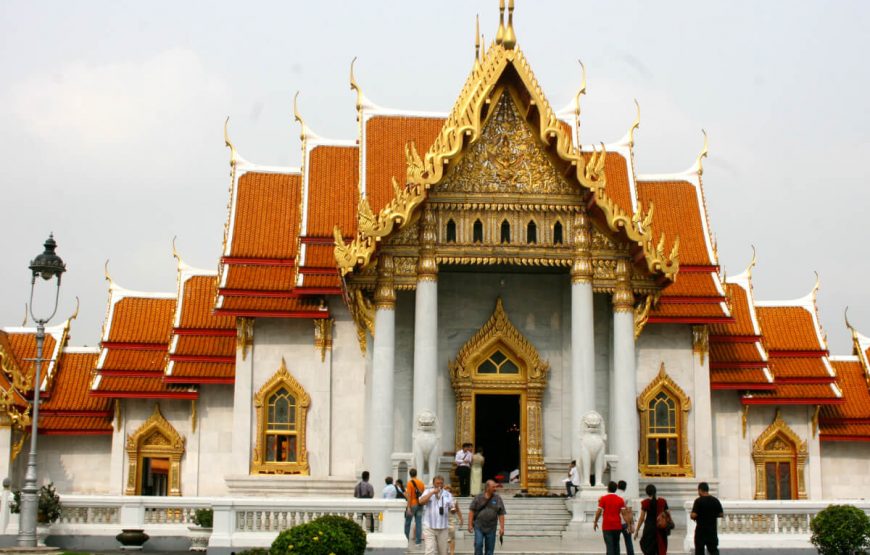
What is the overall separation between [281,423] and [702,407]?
28.7ft

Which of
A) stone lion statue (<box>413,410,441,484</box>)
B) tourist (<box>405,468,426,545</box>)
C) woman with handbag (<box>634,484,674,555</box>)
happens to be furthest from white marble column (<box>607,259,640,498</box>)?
woman with handbag (<box>634,484,674,555</box>)

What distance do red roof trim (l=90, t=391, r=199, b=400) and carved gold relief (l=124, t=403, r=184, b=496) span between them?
21.9 inches

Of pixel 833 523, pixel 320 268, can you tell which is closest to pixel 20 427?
pixel 320 268

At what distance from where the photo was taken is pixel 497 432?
26547 millimetres

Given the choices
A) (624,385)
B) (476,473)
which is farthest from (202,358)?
(624,385)

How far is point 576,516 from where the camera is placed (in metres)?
21.8

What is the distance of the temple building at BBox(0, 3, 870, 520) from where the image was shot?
77.2 feet

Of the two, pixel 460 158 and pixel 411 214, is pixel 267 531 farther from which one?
pixel 460 158

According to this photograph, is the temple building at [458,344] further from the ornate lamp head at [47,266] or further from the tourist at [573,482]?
the ornate lamp head at [47,266]

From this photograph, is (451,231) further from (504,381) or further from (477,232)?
(504,381)

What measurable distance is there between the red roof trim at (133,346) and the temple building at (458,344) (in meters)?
0.04

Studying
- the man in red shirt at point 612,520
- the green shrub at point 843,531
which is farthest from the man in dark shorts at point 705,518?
the green shrub at point 843,531

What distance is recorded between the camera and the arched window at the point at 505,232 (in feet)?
78.2

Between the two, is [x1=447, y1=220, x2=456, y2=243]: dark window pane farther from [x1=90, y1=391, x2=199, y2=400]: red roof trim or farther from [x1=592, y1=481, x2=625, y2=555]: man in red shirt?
[x1=592, y1=481, x2=625, y2=555]: man in red shirt
